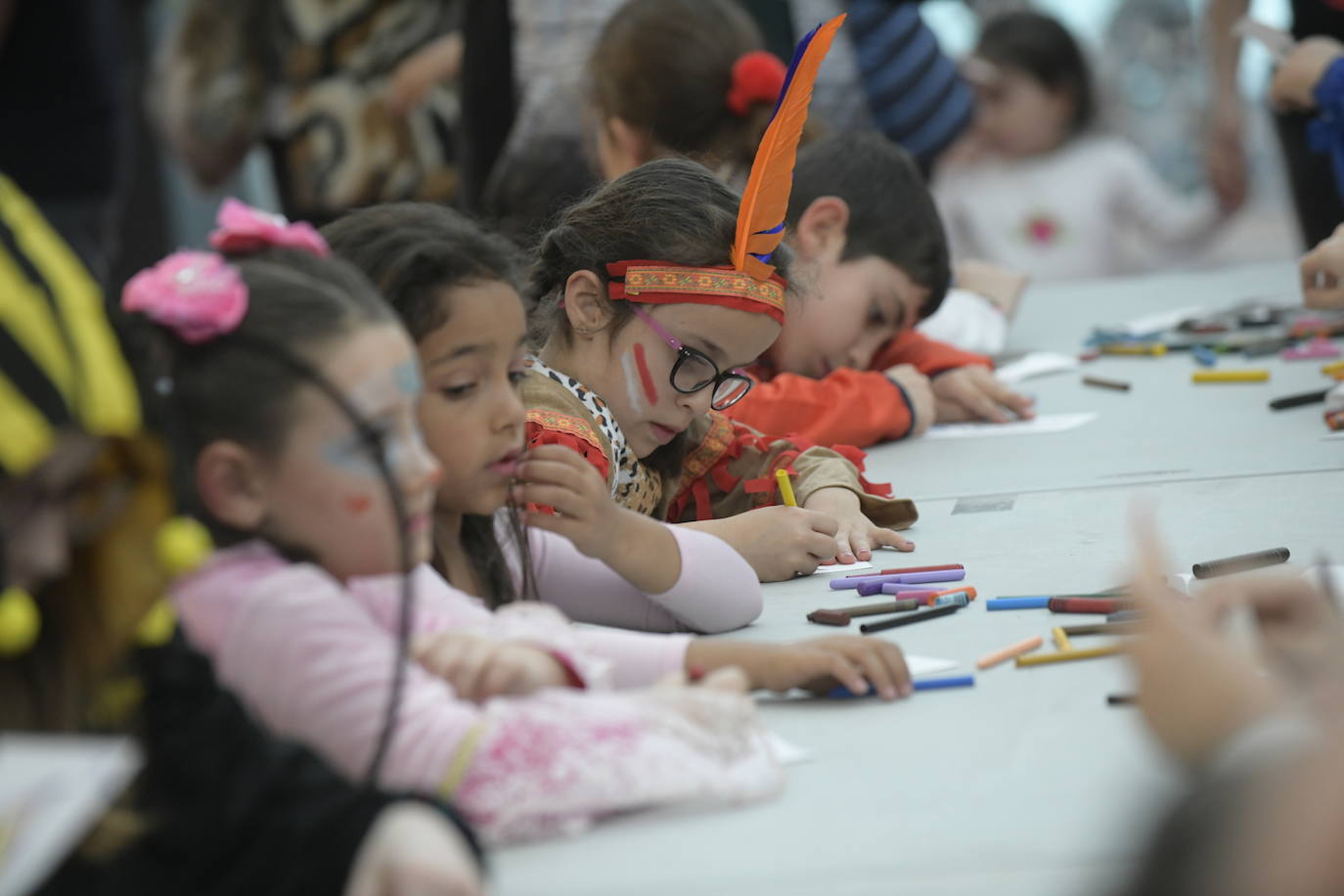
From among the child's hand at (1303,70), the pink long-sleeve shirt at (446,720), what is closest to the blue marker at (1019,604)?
the pink long-sleeve shirt at (446,720)

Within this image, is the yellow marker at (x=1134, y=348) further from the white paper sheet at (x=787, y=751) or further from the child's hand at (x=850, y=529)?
the white paper sheet at (x=787, y=751)

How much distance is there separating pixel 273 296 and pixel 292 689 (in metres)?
0.28

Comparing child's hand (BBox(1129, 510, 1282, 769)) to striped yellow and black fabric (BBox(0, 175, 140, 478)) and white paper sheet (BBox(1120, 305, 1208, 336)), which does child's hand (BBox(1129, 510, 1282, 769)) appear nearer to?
striped yellow and black fabric (BBox(0, 175, 140, 478))

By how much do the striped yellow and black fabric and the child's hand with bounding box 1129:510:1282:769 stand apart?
0.61m

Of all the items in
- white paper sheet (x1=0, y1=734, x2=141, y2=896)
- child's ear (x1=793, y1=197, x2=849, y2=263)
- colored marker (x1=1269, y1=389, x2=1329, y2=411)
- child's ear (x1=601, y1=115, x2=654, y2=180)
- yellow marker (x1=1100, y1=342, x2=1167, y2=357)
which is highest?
white paper sheet (x1=0, y1=734, x2=141, y2=896)

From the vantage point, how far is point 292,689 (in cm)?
105

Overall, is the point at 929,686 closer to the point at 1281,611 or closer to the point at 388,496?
the point at 1281,611

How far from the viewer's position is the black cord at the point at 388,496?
3.34ft

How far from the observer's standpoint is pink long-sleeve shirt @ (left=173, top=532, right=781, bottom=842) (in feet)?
3.41

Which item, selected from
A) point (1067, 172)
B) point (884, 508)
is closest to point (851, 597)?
point (884, 508)

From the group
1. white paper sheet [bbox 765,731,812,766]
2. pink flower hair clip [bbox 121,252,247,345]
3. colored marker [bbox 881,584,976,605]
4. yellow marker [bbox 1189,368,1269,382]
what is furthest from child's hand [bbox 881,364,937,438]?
pink flower hair clip [bbox 121,252,247,345]

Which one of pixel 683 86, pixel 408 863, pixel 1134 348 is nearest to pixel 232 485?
pixel 408 863

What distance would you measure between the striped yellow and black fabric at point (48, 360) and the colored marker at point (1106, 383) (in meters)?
2.22

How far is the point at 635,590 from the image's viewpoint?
5.30 ft
